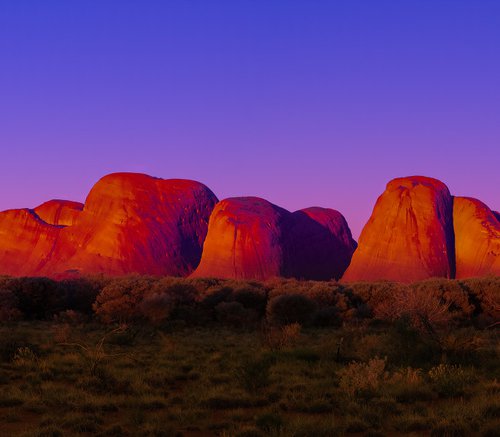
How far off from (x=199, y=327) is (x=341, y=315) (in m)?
6.92

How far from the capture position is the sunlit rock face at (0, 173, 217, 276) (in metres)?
75.6

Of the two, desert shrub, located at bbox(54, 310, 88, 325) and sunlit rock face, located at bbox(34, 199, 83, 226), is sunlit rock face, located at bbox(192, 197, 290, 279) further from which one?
desert shrub, located at bbox(54, 310, 88, 325)

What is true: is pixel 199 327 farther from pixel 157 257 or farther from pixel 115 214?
pixel 115 214

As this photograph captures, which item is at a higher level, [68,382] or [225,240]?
[225,240]

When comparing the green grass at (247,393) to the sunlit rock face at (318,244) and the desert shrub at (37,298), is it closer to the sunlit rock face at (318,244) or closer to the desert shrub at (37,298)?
the desert shrub at (37,298)

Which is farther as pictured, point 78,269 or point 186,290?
point 78,269

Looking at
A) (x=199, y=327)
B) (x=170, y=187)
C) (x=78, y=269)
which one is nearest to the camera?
(x=199, y=327)

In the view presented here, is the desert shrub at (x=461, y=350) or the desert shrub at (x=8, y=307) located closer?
the desert shrub at (x=461, y=350)

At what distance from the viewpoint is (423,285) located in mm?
33375

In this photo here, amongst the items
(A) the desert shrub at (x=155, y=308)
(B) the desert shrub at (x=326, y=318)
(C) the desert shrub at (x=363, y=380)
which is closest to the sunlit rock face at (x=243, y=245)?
(B) the desert shrub at (x=326, y=318)

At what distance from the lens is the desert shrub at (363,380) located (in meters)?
12.1

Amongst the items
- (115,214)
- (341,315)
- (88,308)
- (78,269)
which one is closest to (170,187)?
(115,214)

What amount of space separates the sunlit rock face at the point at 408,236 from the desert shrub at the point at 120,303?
3426 cm

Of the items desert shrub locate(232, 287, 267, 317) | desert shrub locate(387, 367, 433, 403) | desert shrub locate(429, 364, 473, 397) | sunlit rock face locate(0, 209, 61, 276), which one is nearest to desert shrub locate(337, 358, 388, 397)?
desert shrub locate(387, 367, 433, 403)
